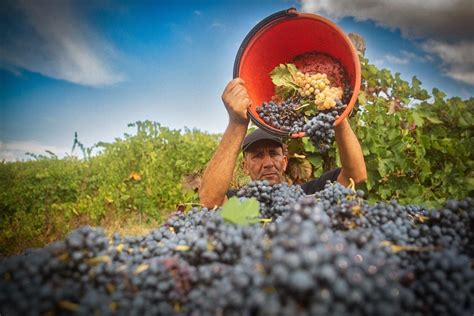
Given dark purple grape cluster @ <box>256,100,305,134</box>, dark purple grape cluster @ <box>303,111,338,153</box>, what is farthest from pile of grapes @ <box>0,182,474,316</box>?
dark purple grape cluster @ <box>256,100,305,134</box>

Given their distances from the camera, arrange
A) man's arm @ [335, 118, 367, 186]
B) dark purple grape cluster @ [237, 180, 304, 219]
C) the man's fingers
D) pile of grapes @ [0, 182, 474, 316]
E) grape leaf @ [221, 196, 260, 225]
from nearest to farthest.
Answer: pile of grapes @ [0, 182, 474, 316]
grape leaf @ [221, 196, 260, 225]
dark purple grape cluster @ [237, 180, 304, 219]
the man's fingers
man's arm @ [335, 118, 367, 186]

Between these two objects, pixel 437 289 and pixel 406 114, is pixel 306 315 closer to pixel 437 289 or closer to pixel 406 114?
pixel 437 289

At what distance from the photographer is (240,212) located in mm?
951

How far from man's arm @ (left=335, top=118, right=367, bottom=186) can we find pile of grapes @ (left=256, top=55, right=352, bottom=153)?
7.8 inches

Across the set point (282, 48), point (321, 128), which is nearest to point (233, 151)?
point (321, 128)

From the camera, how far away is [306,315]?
1.86 feet

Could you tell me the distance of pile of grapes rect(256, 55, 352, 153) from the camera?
1.82 meters

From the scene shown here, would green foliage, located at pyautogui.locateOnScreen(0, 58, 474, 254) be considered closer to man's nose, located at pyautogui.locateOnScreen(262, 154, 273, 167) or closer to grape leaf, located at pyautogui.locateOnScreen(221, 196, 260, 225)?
man's nose, located at pyautogui.locateOnScreen(262, 154, 273, 167)

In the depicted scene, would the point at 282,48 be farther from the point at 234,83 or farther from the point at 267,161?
the point at 267,161

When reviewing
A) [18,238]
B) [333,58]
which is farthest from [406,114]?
[18,238]

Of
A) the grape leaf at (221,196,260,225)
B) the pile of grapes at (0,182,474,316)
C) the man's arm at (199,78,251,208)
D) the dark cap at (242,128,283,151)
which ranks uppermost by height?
the dark cap at (242,128,283,151)

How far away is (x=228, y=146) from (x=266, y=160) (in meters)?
1.13

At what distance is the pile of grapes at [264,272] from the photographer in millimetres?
589

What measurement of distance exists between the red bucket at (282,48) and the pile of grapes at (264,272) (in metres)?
1.10
